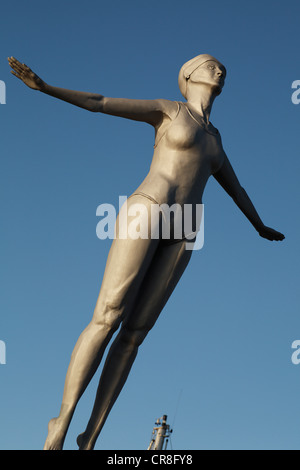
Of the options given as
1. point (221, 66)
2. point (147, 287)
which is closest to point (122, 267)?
point (147, 287)

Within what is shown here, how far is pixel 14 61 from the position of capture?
6602 mm

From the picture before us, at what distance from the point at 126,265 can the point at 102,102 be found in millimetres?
1716

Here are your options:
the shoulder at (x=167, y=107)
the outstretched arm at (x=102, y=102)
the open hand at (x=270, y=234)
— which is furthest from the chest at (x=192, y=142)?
the open hand at (x=270, y=234)

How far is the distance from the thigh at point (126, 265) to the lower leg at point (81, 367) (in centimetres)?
23

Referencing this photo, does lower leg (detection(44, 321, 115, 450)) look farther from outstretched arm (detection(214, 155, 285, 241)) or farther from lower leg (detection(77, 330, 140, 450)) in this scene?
outstretched arm (detection(214, 155, 285, 241))

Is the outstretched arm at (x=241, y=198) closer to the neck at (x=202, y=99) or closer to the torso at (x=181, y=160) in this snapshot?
the torso at (x=181, y=160)

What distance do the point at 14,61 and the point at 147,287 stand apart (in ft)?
8.75

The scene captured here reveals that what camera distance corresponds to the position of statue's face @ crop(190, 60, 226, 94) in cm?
783

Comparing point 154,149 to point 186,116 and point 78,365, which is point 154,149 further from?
point 78,365

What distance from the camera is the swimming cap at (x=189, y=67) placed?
26.1ft

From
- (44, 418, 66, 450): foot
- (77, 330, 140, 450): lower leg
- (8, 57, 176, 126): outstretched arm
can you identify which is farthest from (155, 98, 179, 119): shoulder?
(44, 418, 66, 450): foot

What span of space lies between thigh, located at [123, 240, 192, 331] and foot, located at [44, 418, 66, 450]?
1.33 metres

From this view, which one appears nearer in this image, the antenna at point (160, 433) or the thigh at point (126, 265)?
the thigh at point (126, 265)

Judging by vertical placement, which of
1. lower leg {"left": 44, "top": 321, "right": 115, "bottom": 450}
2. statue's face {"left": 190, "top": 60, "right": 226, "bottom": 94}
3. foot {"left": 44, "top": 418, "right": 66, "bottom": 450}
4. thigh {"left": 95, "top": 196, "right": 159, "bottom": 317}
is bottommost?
foot {"left": 44, "top": 418, "right": 66, "bottom": 450}
